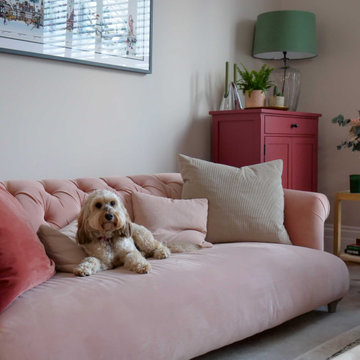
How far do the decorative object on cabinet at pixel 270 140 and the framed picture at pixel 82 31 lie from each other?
0.75 m

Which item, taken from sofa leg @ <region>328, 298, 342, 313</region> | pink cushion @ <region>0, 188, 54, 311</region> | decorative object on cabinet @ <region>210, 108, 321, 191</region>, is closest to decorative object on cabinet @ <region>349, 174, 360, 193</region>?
decorative object on cabinet @ <region>210, 108, 321, 191</region>

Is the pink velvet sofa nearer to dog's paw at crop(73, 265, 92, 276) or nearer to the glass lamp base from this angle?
dog's paw at crop(73, 265, 92, 276)

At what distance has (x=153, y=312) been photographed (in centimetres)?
202

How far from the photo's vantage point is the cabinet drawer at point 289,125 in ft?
13.1

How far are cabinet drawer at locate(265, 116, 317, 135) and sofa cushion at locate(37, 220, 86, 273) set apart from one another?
2.03 m

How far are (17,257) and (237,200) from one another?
1.36 m

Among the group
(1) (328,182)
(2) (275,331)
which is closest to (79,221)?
(2) (275,331)

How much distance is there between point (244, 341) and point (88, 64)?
5.91 ft

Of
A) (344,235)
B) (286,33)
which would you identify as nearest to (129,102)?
(286,33)

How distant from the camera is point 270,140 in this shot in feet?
13.1

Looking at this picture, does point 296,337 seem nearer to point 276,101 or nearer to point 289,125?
point 289,125

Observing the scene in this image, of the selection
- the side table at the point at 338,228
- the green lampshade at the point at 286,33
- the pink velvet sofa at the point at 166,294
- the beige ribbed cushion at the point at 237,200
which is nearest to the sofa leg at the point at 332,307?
the pink velvet sofa at the point at 166,294

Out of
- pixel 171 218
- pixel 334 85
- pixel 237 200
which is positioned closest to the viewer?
pixel 171 218

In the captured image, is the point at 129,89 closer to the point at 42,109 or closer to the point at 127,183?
the point at 42,109
